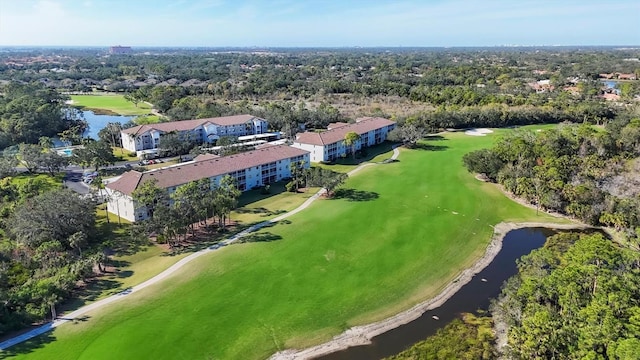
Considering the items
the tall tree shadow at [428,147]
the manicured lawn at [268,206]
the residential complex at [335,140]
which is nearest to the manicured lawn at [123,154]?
the residential complex at [335,140]

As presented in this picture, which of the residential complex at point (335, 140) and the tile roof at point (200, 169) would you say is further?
the residential complex at point (335, 140)

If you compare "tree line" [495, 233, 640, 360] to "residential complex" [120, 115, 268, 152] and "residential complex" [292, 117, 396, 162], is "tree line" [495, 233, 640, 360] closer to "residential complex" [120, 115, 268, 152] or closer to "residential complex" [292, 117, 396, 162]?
"residential complex" [292, 117, 396, 162]

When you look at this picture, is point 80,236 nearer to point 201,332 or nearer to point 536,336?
point 201,332

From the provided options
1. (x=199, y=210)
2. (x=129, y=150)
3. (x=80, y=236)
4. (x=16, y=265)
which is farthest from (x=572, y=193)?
(x=129, y=150)

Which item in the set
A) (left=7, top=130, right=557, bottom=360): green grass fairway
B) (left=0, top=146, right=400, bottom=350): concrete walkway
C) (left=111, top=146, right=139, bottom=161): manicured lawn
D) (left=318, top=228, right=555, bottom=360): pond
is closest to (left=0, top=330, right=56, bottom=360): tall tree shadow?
(left=7, top=130, right=557, bottom=360): green grass fairway

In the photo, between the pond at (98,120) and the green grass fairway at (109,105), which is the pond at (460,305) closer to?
the pond at (98,120)

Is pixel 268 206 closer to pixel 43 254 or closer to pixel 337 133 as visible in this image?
pixel 43 254

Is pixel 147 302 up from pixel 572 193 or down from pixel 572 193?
down
